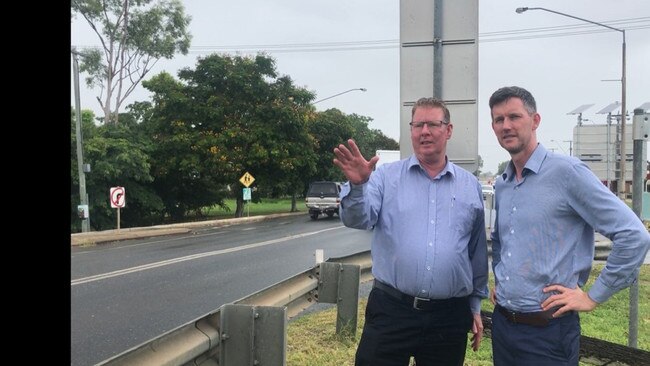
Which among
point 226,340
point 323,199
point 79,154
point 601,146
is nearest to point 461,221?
point 226,340

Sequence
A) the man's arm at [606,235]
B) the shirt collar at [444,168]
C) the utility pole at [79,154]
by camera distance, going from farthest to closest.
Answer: the utility pole at [79,154] → the shirt collar at [444,168] → the man's arm at [606,235]

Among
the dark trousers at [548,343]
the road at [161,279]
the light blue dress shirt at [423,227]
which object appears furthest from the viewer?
the road at [161,279]

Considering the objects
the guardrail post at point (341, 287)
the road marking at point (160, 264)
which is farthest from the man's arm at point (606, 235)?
the road marking at point (160, 264)

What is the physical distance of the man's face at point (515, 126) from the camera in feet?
9.21

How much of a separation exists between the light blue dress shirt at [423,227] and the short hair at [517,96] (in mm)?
562

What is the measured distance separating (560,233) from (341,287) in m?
2.92

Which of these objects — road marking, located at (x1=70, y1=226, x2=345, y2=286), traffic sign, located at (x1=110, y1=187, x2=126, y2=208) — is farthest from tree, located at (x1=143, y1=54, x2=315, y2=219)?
road marking, located at (x1=70, y1=226, x2=345, y2=286)

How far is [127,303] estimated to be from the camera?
8.10 m

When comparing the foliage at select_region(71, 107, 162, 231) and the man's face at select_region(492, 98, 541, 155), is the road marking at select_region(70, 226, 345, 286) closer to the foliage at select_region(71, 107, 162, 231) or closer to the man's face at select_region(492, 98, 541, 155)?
the man's face at select_region(492, 98, 541, 155)

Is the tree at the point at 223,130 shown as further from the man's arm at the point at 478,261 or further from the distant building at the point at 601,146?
the man's arm at the point at 478,261

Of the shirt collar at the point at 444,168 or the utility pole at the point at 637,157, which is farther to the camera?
the utility pole at the point at 637,157

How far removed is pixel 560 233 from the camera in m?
2.67
